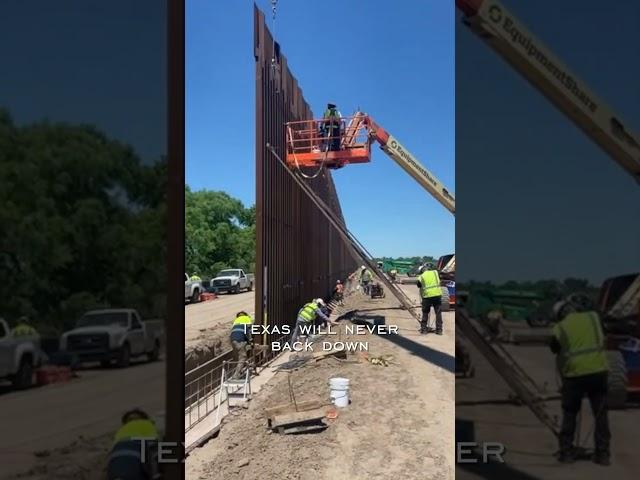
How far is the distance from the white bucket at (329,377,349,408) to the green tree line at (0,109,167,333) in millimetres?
5884

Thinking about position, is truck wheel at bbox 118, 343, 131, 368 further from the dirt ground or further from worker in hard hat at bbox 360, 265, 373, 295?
worker in hard hat at bbox 360, 265, 373, 295

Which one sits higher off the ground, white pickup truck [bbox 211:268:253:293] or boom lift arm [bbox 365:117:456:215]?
boom lift arm [bbox 365:117:456:215]

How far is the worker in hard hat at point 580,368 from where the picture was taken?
2348mm

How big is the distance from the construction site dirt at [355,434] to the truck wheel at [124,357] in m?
3.60

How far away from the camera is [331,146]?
13875 mm

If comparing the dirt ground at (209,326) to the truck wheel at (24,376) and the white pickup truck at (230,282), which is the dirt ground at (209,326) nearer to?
the white pickup truck at (230,282)

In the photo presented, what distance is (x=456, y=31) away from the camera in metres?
2.44

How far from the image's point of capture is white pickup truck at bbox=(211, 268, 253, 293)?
1346 inches

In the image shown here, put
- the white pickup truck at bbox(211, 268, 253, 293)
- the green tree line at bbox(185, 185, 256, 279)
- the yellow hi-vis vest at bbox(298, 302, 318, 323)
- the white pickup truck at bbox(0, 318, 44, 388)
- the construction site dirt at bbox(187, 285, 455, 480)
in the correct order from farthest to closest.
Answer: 1. the green tree line at bbox(185, 185, 256, 279)
2. the white pickup truck at bbox(211, 268, 253, 293)
3. the yellow hi-vis vest at bbox(298, 302, 318, 323)
4. the construction site dirt at bbox(187, 285, 455, 480)
5. the white pickup truck at bbox(0, 318, 44, 388)

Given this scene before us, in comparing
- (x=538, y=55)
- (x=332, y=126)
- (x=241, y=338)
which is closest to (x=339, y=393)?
(x=241, y=338)

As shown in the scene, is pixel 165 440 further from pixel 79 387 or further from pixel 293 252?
pixel 293 252

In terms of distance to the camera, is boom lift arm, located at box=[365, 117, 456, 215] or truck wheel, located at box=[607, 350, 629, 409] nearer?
truck wheel, located at box=[607, 350, 629, 409]

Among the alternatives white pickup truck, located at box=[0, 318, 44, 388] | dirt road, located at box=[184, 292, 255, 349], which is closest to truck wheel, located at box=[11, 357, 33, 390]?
white pickup truck, located at box=[0, 318, 44, 388]

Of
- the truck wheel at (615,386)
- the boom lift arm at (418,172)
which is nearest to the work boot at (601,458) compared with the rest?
the truck wheel at (615,386)
